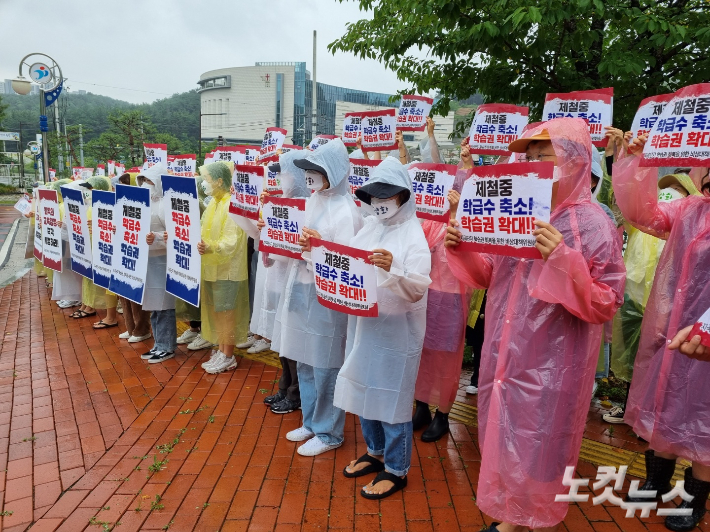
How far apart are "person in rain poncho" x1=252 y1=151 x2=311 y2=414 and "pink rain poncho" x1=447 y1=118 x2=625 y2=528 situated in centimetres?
196

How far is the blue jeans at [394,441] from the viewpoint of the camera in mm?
3105

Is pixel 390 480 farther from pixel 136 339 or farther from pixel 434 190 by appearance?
pixel 136 339

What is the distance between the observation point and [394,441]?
10.3 feet

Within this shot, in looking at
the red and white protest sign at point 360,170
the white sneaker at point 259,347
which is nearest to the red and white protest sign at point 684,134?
the red and white protest sign at point 360,170

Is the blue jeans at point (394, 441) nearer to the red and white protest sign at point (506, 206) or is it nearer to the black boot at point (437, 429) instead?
the black boot at point (437, 429)

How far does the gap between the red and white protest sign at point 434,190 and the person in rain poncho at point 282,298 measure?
3.07ft

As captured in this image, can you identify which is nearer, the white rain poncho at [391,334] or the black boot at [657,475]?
the white rain poncho at [391,334]

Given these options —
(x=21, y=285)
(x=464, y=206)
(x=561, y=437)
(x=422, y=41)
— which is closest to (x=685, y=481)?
(x=561, y=437)

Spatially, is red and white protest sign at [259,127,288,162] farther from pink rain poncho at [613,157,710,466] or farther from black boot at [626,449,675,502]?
black boot at [626,449,675,502]

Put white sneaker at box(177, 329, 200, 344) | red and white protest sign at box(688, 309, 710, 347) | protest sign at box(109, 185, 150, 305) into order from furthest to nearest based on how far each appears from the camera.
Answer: white sneaker at box(177, 329, 200, 344)
protest sign at box(109, 185, 150, 305)
red and white protest sign at box(688, 309, 710, 347)

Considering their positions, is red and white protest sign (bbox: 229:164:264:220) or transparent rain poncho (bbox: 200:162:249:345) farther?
transparent rain poncho (bbox: 200:162:249:345)

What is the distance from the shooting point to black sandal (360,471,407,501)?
124 inches

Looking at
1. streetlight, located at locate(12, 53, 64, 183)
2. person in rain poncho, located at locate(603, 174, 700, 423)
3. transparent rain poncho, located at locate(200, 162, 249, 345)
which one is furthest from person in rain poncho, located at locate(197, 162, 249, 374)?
streetlight, located at locate(12, 53, 64, 183)

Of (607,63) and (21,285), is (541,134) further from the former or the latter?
(21,285)
